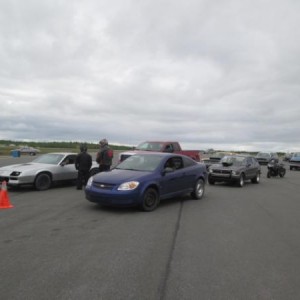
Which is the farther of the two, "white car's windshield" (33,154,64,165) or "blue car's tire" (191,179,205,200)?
"white car's windshield" (33,154,64,165)

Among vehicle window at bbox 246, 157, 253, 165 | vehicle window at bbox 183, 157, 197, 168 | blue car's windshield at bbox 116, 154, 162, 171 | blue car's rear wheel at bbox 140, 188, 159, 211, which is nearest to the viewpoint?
blue car's rear wheel at bbox 140, 188, 159, 211

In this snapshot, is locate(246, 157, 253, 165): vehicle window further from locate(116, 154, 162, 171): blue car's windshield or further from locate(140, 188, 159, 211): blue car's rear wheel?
locate(140, 188, 159, 211): blue car's rear wheel

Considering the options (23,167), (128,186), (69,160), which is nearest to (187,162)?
(128,186)

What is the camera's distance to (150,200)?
9703 millimetres

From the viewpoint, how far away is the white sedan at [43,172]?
42.4 ft

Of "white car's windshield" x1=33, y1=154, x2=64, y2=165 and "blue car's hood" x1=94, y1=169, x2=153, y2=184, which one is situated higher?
"white car's windshield" x1=33, y1=154, x2=64, y2=165

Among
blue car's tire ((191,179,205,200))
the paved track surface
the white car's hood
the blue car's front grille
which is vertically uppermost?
the white car's hood

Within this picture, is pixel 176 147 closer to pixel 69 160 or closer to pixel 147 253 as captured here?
pixel 69 160

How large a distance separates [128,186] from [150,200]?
829mm

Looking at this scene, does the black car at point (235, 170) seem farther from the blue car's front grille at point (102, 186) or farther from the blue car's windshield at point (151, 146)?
the blue car's front grille at point (102, 186)

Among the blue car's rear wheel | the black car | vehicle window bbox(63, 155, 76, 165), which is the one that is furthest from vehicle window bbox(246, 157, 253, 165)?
the blue car's rear wheel

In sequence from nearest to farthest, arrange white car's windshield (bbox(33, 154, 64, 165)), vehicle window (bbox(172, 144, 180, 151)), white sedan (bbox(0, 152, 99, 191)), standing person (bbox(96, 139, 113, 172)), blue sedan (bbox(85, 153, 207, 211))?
blue sedan (bbox(85, 153, 207, 211)) < white sedan (bbox(0, 152, 99, 191)) < standing person (bbox(96, 139, 113, 172)) < white car's windshield (bbox(33, 154, 64, 165)) < vehicle window (bbox(172, 144, 180, 151))

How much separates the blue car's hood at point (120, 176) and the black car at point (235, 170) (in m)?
8.29

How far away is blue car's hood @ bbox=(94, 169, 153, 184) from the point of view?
9418 mm
